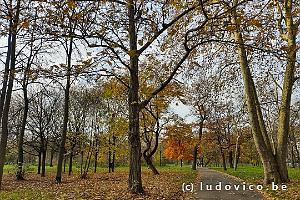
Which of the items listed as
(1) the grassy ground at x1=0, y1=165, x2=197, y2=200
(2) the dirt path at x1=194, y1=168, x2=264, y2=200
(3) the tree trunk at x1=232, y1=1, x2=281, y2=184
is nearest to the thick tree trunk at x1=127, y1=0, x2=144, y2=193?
(1) the grassy ground at x1=0, y1=165, x2=197, y2=200

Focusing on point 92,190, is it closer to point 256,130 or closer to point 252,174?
point 256,130

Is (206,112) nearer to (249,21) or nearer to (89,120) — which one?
(89,120)

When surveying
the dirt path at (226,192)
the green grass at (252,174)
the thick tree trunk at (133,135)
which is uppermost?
the thick tree trunk at (133,135)

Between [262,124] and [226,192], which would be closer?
[226,192]

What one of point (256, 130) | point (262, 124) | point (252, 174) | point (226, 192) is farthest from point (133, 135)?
point (252, 174)

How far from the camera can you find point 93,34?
10945 millimetres

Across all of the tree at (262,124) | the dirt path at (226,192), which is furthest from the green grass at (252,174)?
the dirt path at (226,192)

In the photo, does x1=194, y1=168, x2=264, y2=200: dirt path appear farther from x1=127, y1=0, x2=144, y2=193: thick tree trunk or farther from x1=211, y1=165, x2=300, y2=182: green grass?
x1=211, y1=165, x2=300, y2=182: green grass

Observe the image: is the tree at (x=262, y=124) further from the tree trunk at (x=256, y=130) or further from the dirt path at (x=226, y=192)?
the dirt path at (x=226, y=192)

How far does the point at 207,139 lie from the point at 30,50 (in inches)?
1238

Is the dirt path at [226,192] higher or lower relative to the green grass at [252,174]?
higher

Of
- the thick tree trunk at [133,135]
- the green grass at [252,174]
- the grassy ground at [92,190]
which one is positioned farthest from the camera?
the green grass at [252,174]

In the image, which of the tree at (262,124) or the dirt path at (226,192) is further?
the tree at (262,124)

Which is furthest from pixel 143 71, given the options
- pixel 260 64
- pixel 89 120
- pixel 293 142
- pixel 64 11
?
pixel 293 142
